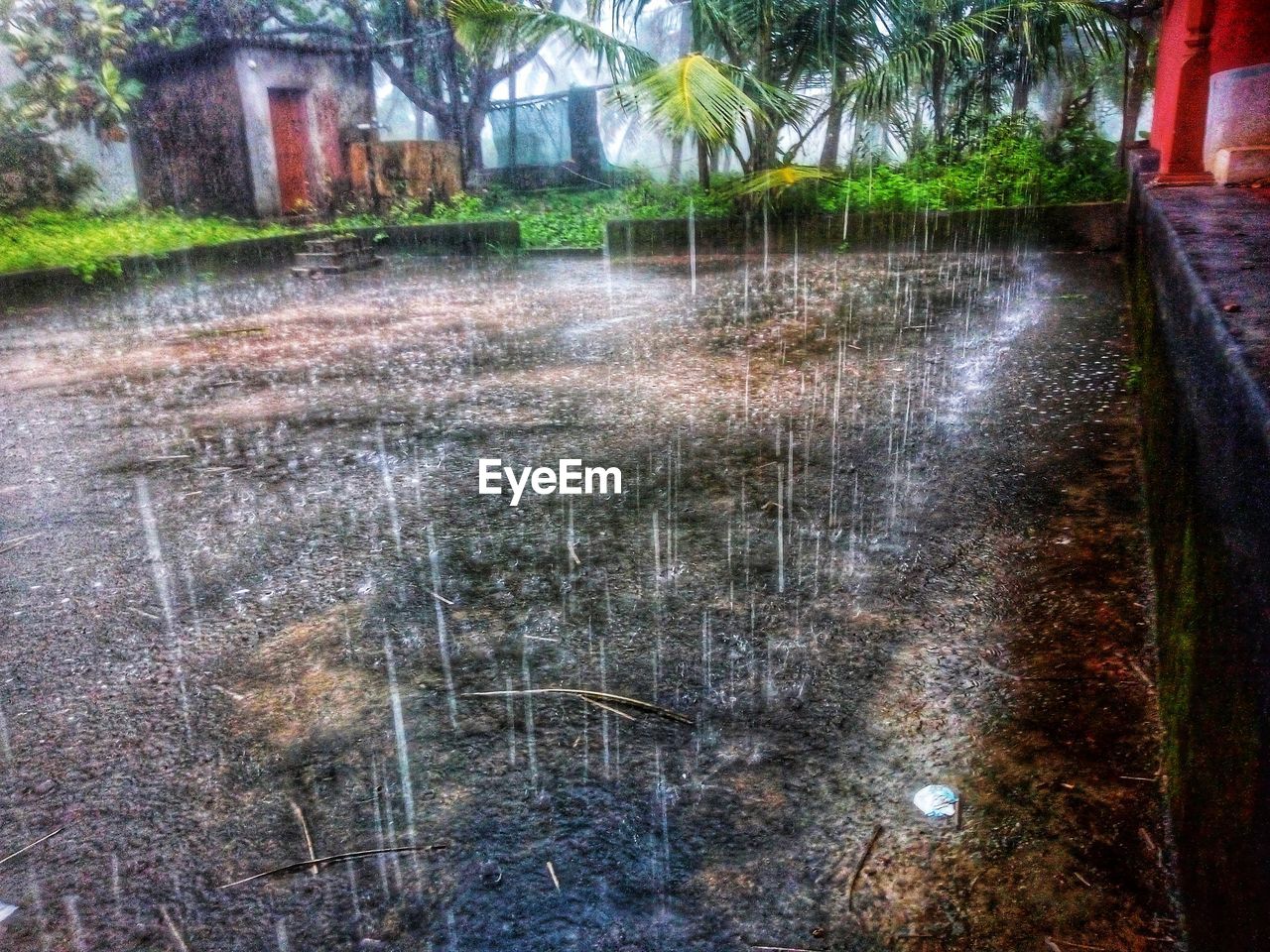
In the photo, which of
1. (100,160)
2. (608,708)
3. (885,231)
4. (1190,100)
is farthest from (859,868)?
(100,160)

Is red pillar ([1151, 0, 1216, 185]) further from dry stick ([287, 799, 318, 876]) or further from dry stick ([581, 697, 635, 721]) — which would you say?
dry stick ([287, 799, 318, 876])

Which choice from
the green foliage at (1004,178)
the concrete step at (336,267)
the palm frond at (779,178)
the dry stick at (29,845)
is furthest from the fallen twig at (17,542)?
the green foliage at (1004,178)

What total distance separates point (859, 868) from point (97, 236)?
12.7 m

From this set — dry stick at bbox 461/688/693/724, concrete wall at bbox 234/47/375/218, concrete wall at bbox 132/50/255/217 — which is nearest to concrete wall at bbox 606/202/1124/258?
concrete wall at bbox 234/47/375/218

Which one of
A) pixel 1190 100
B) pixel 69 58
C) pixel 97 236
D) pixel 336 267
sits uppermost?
pixel 69 58

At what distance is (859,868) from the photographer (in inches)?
61.3

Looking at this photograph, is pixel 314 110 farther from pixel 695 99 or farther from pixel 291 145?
pixel 695 99

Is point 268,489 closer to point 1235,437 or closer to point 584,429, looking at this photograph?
point 584,429

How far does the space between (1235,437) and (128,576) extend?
2753 millimetres

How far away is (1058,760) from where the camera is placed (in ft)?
5.83

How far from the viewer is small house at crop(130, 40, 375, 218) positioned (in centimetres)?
1379

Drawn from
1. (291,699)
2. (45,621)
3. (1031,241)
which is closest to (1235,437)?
(291,699)

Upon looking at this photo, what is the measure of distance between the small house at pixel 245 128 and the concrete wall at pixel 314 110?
0.05 feet
